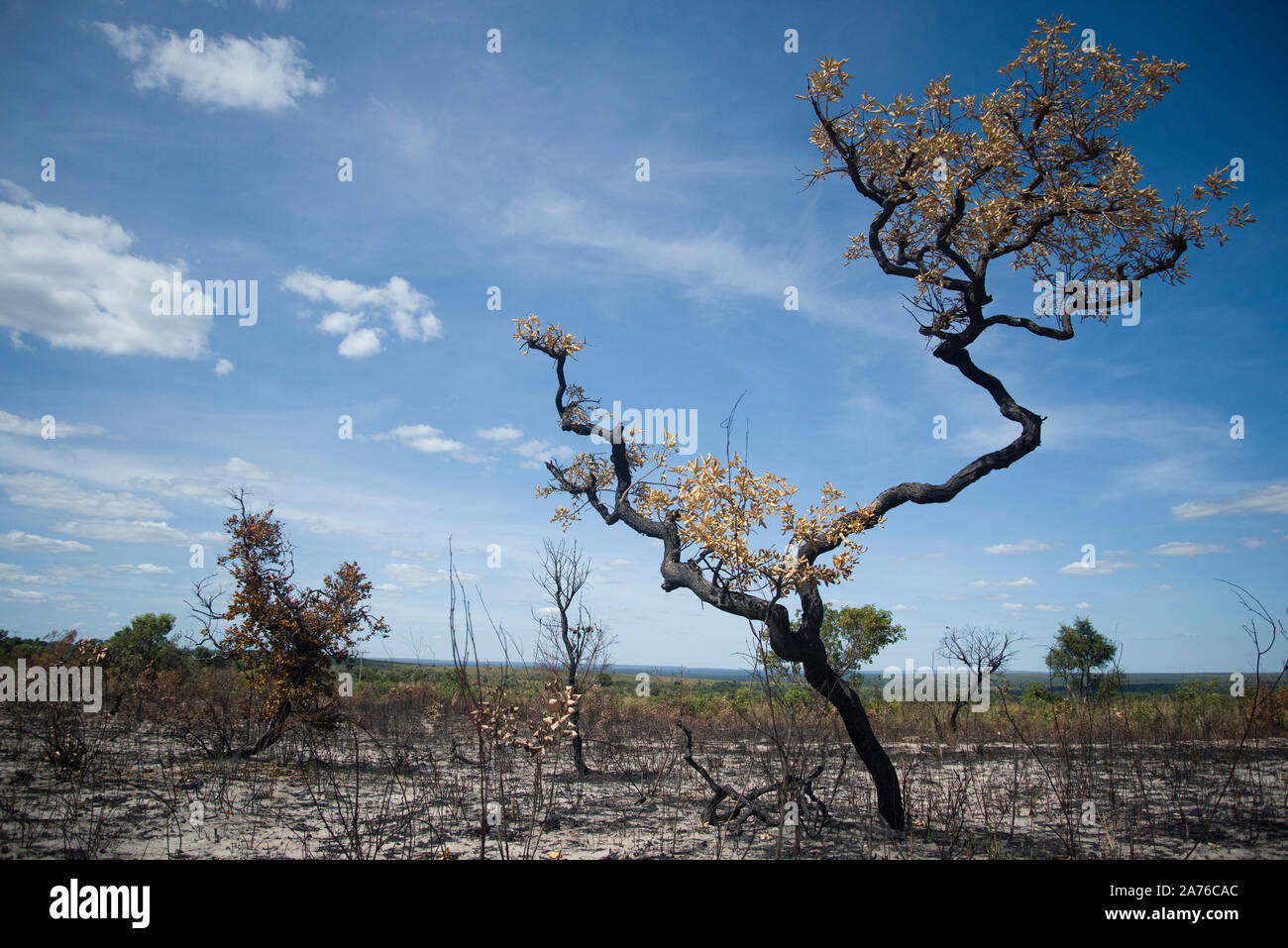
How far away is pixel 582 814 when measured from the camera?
780 centimetres

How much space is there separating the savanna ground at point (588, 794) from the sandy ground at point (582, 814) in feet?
0.14

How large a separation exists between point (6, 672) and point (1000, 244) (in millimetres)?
19941

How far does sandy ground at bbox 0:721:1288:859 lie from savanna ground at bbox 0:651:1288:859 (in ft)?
0.14

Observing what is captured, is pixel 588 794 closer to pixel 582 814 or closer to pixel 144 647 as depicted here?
pixel 582 814

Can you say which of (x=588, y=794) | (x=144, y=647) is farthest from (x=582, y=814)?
(x=144, y=647)

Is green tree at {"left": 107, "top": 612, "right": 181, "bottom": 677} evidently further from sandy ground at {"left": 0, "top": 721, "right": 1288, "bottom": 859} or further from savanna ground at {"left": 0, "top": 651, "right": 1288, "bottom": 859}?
sandy ground at {"left": 0, "top": 721, "right": 1288, "bottom": 859}

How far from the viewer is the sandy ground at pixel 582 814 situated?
19.0 feet

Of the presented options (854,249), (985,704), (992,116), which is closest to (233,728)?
(854,249)

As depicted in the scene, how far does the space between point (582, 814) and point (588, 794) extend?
1.48 m

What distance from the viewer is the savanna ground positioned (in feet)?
18.5

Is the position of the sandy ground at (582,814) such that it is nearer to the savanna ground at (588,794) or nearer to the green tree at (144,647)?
the savanna ground at (588,794)
